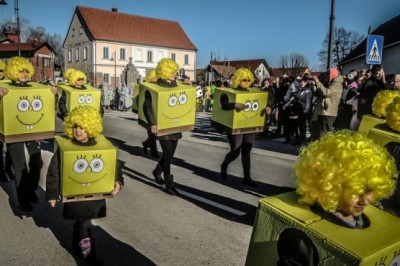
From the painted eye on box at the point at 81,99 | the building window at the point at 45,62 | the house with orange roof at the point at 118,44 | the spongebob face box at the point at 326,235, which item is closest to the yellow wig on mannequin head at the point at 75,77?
the painted eye on box at the point at 81,99

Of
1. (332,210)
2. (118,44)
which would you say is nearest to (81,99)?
(332,210)

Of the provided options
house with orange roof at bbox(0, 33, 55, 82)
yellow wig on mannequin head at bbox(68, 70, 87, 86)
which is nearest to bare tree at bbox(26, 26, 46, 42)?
house with orange roof at bbox(0, 33, 55, 82)

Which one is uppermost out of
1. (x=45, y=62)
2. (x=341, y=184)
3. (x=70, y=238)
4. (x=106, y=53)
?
(x=106, y=53)

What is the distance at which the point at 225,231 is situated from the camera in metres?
4.52

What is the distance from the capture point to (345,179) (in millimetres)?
1904

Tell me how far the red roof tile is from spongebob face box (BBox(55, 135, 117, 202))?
2165 inches

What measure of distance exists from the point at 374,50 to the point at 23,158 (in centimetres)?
831

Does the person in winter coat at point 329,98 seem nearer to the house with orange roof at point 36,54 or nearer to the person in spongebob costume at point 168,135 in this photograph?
the person in spongebob costume at point 168,135

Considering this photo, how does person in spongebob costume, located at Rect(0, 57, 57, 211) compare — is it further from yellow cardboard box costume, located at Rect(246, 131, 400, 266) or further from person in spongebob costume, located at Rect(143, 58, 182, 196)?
yellow cardboard box costume, located at Rect(246, 131, 400, 266)

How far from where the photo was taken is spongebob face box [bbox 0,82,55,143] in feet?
16.3

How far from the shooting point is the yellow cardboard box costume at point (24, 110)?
498 centimetres

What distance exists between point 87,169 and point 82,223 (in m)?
0.50

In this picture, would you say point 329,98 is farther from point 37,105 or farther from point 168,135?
point 37,105

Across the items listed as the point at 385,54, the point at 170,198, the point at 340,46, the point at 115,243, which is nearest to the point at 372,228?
the point at 115,243
